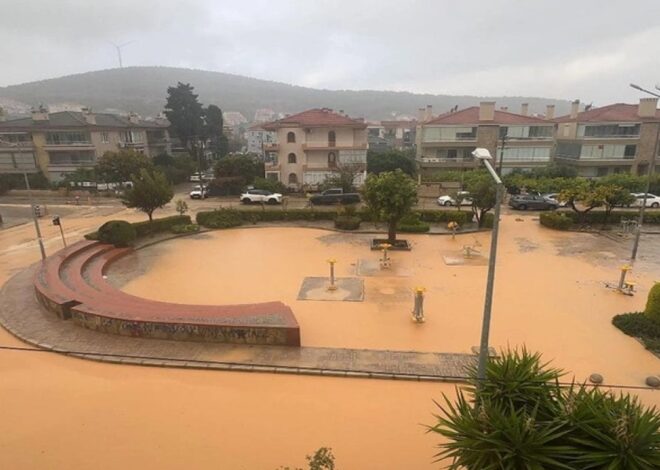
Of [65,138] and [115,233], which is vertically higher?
[65,138]

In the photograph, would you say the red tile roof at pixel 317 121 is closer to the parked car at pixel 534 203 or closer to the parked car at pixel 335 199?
the parked car at pixel 335 199

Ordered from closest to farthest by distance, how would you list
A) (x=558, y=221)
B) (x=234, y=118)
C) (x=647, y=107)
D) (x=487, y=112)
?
(x=558, y=221)
(x=647, y=107)
(x=487, y=112)
(x=234, y=118)

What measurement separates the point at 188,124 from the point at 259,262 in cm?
4699

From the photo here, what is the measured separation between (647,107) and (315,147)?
35.5 metres

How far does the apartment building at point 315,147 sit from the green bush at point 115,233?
22.8 m

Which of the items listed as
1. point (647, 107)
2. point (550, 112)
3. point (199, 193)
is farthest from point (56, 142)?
point (647, 107)

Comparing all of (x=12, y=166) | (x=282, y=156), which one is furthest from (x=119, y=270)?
(x=12, y=166)

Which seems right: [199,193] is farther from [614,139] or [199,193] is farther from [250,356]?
[614,139]

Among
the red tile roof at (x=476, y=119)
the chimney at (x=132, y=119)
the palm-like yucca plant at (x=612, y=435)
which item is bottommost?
the palm-like yucca plant at (x=612, y=435)

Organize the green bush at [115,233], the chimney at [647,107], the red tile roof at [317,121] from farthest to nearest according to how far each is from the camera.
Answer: the chimney at [647,107], the red tile roof at [317,121], the green bush at [115,233]

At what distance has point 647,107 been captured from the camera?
149 ft

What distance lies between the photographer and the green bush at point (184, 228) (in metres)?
28.3

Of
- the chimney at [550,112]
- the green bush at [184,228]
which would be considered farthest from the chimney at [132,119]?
the chimney at [550,112]

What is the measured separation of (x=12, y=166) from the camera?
4928 cm
